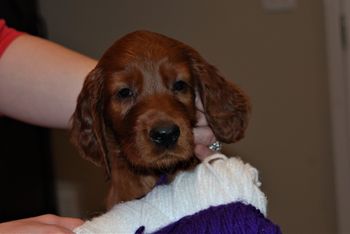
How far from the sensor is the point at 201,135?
60.6 inches

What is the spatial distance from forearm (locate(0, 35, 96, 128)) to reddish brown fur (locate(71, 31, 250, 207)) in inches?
4.8

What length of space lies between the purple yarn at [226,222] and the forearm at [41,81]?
2.27 ft

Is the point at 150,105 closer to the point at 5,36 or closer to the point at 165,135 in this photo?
the point at 165,135

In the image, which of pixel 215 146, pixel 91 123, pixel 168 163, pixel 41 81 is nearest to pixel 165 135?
pixel 168 163

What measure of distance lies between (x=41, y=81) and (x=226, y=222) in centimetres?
84

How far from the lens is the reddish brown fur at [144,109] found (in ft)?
4.61

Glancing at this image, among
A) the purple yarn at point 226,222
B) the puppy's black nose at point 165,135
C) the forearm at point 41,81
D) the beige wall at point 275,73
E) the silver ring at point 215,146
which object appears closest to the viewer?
the purple yarn at point 226,222

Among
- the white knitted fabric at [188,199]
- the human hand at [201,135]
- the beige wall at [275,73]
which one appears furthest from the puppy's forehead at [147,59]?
the beige wall at [275,73]

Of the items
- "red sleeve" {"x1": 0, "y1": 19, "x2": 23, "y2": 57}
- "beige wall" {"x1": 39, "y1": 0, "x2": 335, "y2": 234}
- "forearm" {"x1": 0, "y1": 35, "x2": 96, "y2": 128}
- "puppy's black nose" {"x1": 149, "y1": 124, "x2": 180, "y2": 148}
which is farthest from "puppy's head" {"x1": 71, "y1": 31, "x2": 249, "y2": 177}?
"beige wall" {"x1": 39, "y1": 0, "x2": 335, "y2": 234}

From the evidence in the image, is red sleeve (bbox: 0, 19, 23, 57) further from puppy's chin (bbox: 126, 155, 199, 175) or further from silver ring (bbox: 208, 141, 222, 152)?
silver ring (bbox: 208, 141, 222, 152)

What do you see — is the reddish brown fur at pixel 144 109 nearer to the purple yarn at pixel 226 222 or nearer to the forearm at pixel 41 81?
the forearm at pixel 41 81

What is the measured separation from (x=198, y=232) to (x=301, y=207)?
7.30ft

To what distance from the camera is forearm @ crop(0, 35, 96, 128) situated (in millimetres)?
1690

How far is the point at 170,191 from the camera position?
1.16 metres
